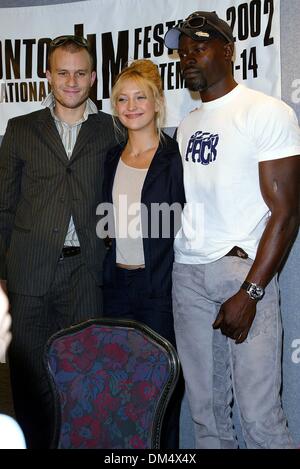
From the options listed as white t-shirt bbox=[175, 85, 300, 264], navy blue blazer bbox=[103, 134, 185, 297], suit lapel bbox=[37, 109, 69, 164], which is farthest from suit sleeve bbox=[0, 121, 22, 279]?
white t-shirt bbox=[175, 85, 300, 264]

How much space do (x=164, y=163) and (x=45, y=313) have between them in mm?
901

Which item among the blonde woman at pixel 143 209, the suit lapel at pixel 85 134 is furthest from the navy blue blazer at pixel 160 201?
the suit lapel at pixel 85 134

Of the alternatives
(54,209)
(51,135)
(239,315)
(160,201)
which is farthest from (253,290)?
(51,135)

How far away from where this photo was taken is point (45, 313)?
3.09 meters

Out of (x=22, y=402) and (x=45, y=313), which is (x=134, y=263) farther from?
(x=22, y=402)

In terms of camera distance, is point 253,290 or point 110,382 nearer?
point 110,382

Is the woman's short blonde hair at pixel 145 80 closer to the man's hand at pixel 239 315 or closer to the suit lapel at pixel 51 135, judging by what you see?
the suit lapel at pixel 51 135

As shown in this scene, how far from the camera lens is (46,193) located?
3.03 m

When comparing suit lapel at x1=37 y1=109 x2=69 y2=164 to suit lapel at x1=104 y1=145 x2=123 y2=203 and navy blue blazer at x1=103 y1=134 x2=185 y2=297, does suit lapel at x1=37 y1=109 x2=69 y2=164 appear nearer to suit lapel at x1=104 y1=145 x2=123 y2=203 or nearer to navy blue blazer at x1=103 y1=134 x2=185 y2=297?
suit lapel at x1=104 y1=145 x2=123 y2=203

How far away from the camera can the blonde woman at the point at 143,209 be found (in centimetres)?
284

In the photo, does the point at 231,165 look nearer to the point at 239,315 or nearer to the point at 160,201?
the point at 160,201

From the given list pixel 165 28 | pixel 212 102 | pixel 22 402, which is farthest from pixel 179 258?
pixel 165 28

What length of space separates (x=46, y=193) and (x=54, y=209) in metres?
0.08
